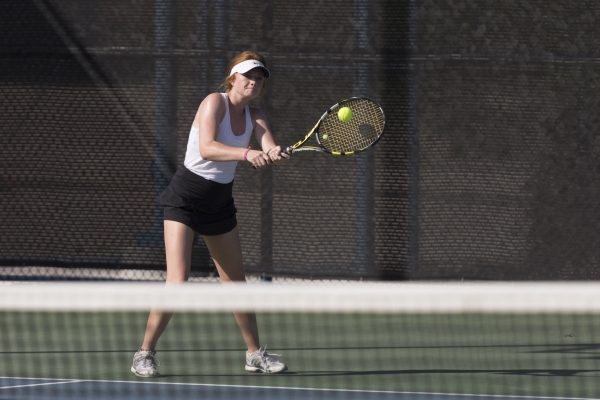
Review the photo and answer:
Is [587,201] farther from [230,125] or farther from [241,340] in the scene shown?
[230,125]

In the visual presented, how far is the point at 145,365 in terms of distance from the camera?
4.57 meters

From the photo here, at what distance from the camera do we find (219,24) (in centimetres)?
670

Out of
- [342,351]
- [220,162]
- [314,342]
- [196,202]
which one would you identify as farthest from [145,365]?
[314,342]

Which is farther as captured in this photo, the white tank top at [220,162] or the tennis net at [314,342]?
the white tank top at [220,162]

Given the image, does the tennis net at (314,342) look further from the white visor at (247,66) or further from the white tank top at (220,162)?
the white visor at (247,66)

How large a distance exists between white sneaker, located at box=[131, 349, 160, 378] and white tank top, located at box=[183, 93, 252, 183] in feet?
2.40

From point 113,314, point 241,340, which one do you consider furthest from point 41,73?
point 241,340

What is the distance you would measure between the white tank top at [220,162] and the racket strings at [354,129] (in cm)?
42

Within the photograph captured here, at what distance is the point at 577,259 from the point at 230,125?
2.68m

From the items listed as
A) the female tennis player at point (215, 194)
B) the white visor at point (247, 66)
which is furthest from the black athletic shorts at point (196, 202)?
the white visor at point (247, 66)

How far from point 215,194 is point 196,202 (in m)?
0.08

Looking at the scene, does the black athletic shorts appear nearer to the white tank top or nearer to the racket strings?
the white tank top

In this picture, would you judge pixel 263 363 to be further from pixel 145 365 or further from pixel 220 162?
pixel 220 162

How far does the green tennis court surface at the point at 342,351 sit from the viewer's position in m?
4.55
